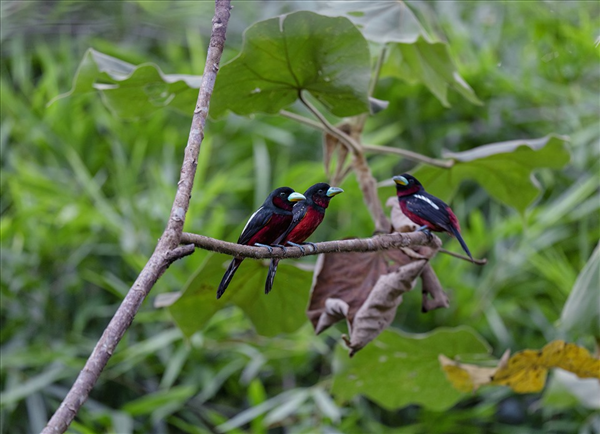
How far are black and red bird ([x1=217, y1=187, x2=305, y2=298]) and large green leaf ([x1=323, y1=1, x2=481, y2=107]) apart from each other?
386mm

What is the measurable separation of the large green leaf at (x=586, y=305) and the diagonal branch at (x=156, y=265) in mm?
746

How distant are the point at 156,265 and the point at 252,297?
0.62 m

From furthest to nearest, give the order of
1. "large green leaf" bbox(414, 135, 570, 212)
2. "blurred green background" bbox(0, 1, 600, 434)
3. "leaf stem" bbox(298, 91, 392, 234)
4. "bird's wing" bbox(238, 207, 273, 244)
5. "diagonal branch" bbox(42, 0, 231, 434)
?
"blurred green background" bbox(0, 1, 600, 434), "large green leaf" bbox(414, 135, 570, 212), "leaf stem" bbox(298, 91, 392, 234), "bird's wing" bbox(238, 207, 273, 244), "diagonal branch" bbox(42, 0, 231, 434)

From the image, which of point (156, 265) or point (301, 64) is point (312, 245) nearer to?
point (156, 265)

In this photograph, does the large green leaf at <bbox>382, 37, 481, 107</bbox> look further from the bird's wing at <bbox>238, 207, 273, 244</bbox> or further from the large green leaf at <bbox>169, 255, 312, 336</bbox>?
the bird's wing at <bbox>238, 207, 273, 244</bbox>

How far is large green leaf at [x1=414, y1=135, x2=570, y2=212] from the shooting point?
102 centimetres

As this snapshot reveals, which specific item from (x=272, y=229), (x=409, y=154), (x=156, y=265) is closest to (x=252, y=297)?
(x=409, y=154)

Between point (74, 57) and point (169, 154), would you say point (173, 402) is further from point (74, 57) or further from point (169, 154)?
point (74, 57)

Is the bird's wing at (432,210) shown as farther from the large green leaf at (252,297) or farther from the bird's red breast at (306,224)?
the large green leaf at (252,297)

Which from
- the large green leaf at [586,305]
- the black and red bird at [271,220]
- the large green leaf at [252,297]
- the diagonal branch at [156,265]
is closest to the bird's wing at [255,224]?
the black and red bird at [271,220]

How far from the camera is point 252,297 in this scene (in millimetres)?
1016

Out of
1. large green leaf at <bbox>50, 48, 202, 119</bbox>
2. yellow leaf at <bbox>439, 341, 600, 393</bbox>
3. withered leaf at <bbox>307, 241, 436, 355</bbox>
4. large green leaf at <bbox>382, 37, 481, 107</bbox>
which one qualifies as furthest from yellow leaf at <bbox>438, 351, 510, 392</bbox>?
large green leaf at <bbox>50, 48, 202, 119</bbox>

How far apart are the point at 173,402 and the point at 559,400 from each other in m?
1.03

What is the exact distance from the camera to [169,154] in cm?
244
